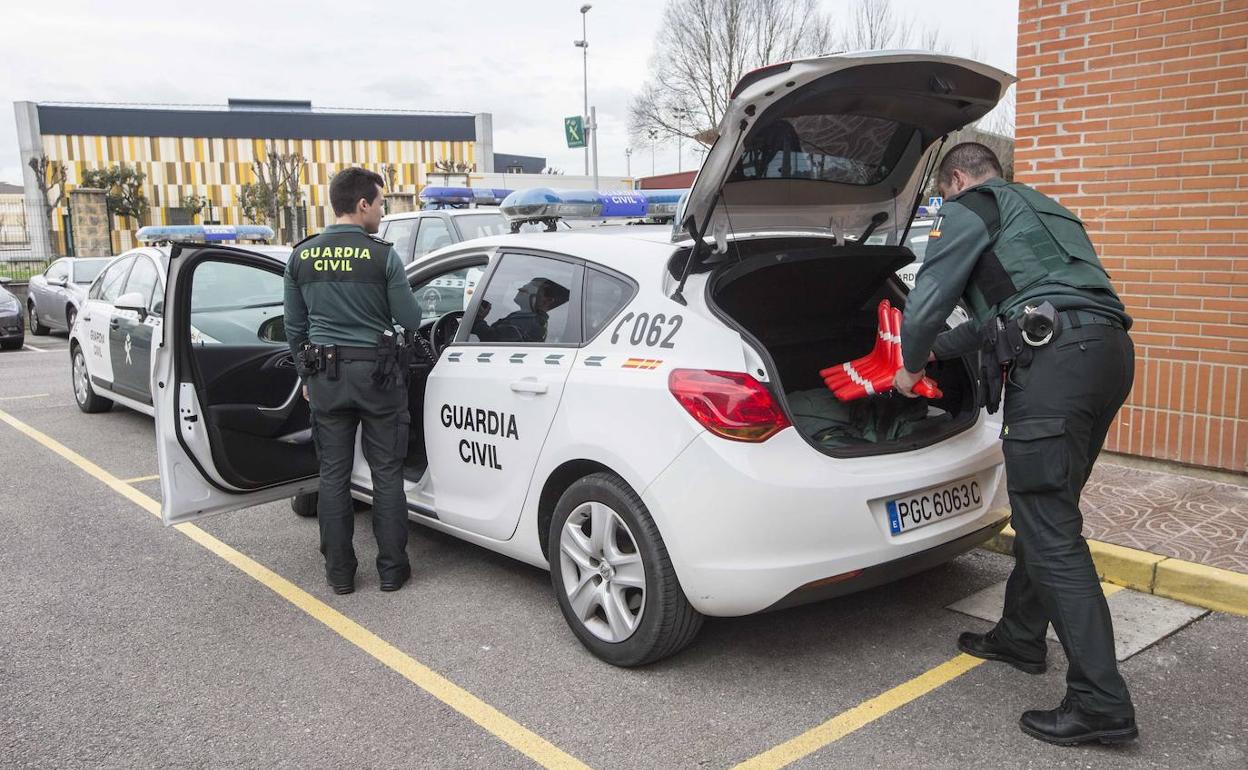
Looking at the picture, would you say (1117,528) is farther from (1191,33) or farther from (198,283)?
(198,283)

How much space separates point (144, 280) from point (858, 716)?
732cm

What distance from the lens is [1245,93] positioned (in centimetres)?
523

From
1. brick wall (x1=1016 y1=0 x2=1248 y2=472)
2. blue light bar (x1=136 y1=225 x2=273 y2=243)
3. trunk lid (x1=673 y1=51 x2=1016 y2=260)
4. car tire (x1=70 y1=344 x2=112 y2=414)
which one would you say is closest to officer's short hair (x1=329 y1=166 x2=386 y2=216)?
trunk lid (x1=673 y1=51 x2=1016 y2=260)

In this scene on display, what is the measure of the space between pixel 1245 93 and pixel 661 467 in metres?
4.23

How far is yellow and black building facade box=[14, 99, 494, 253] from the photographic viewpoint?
197ft

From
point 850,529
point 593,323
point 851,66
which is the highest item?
point 851,66

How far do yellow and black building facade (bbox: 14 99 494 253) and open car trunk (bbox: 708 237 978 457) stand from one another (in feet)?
188

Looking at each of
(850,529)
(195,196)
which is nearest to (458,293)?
(850,529)

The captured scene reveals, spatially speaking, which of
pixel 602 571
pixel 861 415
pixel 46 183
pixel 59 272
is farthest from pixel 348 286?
pixel 46 183

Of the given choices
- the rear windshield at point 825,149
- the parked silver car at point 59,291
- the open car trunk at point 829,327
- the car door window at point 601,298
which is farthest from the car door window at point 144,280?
the parked silver car at point 59,291

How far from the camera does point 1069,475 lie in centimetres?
305

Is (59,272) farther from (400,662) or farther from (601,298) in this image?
(601,298)

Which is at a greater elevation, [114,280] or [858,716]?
[114,280]

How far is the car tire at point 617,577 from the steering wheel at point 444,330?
1.53 metres
